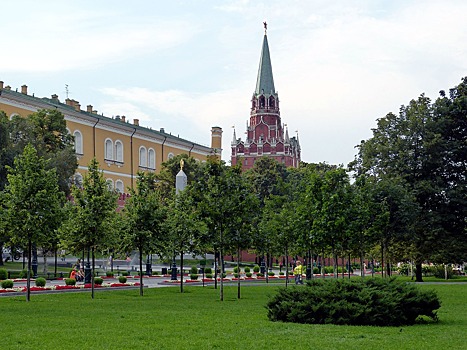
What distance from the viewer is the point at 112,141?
81000mm

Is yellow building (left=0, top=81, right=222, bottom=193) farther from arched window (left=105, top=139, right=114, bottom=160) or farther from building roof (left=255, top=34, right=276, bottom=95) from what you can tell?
building roof (left=255, top=34, right=276, bottom=95)

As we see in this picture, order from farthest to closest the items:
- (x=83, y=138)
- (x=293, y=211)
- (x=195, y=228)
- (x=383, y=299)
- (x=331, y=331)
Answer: (x=83, y=138) < (x=293, y=211) < (x=195, y=228) < (x=383, y=299) < (x=331, y=331)

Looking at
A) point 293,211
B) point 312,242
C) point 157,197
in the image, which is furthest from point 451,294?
point 157,197

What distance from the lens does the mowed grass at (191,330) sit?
12.9 meters

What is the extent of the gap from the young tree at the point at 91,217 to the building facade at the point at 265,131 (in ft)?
328

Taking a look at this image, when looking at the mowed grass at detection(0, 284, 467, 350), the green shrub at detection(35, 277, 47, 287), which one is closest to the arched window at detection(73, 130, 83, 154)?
the green shrub at detection(35, 277, 47, 287)

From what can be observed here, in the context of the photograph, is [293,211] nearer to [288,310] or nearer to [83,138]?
[288,310]

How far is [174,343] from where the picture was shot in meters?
13.0

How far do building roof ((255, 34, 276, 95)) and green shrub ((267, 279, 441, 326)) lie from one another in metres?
109

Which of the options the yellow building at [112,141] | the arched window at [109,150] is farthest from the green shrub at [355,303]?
the arched window at [109,150]

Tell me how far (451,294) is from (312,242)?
6.62m

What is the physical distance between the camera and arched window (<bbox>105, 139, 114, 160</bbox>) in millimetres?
79812

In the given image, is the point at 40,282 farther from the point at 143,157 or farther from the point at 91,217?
the point at 143,157

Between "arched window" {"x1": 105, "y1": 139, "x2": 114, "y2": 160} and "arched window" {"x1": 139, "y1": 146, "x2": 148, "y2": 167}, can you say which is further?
"arched window" {"x1": 139, "y1": 146, "x2": 148, "y2": 167}
